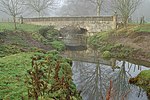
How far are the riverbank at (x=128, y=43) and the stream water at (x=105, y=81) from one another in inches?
122

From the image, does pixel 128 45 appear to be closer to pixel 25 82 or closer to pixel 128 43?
pixel 128 43

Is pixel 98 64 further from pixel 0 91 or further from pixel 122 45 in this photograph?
pixel 0 91

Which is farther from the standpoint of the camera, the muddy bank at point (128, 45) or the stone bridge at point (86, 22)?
the stone bridge at point (86, 22)

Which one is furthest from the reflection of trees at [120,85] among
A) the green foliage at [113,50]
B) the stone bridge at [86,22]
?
the stone bridge at [86,22]

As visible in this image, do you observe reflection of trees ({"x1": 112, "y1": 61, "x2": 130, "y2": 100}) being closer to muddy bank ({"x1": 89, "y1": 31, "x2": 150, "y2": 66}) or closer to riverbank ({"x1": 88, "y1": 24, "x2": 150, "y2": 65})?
muddy bank ({"x1": 89, "y1": 31, "x2": 150, "y2": 66})

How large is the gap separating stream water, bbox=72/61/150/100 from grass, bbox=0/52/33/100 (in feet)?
10.4

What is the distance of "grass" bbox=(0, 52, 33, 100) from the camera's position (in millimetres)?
8083

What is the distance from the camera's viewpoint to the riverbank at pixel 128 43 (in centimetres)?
2346

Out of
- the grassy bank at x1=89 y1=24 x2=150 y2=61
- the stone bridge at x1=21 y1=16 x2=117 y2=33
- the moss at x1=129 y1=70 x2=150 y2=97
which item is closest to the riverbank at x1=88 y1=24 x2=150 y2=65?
the grassy bank at x1=89 y1=24 x2=150 y2=61

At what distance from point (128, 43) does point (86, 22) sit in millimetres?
15173

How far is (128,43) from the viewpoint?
2655cm

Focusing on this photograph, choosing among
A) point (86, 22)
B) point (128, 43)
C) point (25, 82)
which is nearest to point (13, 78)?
point (25, 82)

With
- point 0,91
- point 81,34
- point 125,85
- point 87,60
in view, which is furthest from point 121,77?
point 81,34

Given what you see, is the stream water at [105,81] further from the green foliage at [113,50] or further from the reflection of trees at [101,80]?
the green foliage at [113,50]
